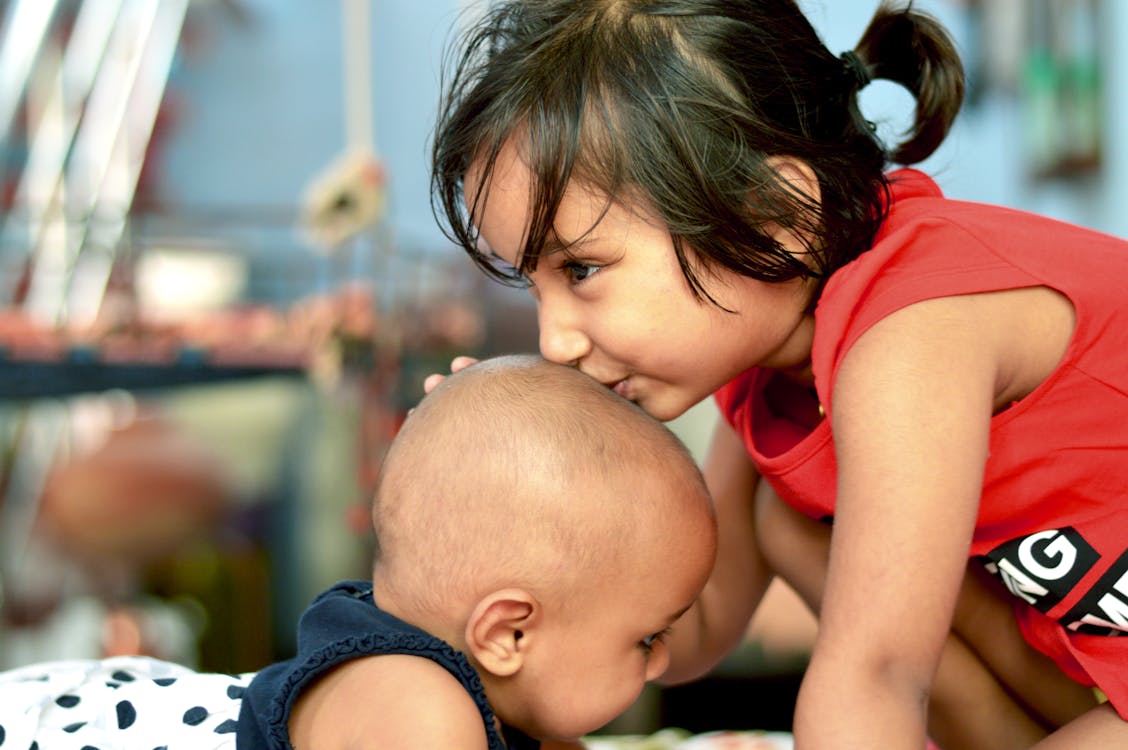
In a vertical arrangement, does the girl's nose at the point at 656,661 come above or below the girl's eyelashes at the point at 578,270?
below

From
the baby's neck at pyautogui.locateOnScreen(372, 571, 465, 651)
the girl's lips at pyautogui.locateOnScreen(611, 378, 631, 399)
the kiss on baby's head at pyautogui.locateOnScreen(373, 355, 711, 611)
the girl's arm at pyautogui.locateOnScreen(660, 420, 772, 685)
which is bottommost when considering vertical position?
the girl's arm at pyautogui.locateOnScreen(660, 420, 772, 685)

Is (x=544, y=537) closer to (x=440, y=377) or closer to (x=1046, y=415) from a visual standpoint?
(x=440, y=377)

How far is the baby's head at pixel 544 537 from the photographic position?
0.73 meters

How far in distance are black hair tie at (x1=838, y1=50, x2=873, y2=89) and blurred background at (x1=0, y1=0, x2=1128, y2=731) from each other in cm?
28

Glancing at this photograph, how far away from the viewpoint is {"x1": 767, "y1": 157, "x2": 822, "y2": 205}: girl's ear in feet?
2.70

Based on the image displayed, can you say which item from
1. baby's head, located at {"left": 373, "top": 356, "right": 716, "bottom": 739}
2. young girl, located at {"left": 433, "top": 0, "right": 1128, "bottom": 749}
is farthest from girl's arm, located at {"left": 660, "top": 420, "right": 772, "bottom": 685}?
baby's head, located at {"left": 373, "top": 356, "right": 716, "bottom": 739}

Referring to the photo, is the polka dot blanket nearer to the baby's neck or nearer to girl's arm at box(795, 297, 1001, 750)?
the baby's neck

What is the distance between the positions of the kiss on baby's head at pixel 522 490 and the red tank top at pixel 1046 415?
0.14 metres

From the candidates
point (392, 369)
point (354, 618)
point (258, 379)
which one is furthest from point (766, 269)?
point (392, 369)

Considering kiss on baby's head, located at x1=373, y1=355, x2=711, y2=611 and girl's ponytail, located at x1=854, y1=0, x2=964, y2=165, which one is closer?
kiss on baby's head, located at x1=373, y1=355, x2=711, y2=611

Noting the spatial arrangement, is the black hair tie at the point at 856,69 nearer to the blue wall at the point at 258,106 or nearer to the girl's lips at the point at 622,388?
the girl's lips at the point at 622,388

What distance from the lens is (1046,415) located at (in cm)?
79

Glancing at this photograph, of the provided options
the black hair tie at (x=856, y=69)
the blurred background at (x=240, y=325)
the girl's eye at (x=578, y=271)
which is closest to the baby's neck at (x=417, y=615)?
the girl's eye at (x=578, y=271)

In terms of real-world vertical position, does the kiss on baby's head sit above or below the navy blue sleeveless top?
above
